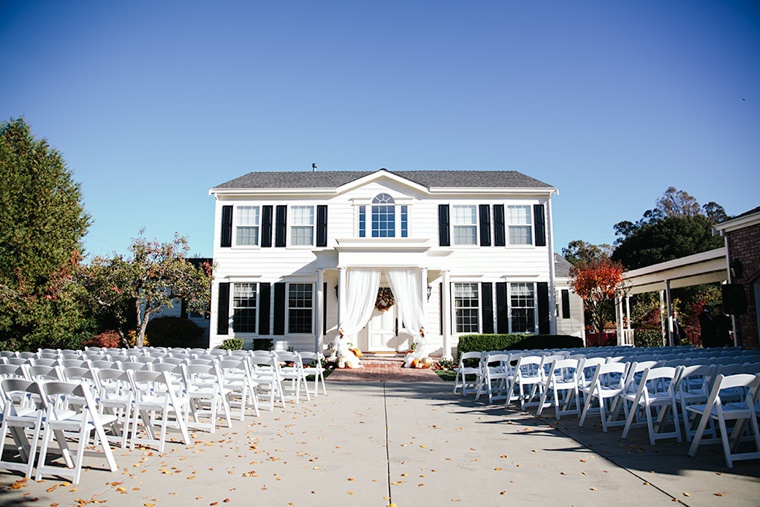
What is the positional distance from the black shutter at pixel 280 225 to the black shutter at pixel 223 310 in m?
2.54

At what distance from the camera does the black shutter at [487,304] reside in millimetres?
19344

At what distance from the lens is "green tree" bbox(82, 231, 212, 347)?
1597 cm

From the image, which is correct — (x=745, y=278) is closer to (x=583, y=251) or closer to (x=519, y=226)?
(x=519, y=226)

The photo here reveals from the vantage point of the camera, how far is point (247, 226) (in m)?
20.3

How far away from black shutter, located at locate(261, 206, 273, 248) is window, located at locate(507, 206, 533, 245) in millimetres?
9317

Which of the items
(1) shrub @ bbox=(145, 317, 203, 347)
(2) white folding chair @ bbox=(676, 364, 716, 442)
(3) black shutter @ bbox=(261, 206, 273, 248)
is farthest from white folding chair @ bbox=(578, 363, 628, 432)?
(1) shrub @ bbox=(145, 317, 203, 347)

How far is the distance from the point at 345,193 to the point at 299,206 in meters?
1.89

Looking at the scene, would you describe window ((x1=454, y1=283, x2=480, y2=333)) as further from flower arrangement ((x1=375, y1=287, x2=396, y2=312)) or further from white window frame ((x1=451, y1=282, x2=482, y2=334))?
flower arrangement ((x1=375, y1=287, x2=396, y2=312))

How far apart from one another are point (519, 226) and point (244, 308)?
11.1 meters

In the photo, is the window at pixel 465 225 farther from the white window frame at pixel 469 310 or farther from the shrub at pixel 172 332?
the shrub at pixel 172 332

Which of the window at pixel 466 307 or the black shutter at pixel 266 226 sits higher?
the black shutter at pixel 266 226

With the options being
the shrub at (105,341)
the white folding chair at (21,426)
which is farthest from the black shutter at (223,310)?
the white folding chair at (21,426)

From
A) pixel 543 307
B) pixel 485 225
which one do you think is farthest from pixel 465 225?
pixel 543 307

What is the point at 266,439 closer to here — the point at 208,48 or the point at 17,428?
the point at 17,428
